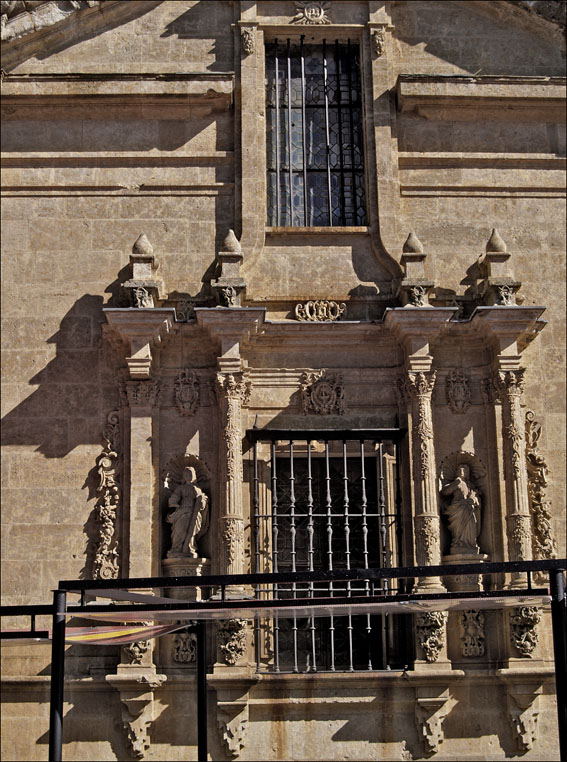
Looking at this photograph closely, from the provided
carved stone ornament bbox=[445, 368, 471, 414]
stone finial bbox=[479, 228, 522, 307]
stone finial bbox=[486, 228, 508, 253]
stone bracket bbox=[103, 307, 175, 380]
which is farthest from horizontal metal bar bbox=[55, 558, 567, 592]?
stone finial bbox=[486, 228, 508, 253]

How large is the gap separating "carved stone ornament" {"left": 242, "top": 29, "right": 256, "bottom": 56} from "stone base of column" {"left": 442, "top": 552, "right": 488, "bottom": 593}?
19.7ft

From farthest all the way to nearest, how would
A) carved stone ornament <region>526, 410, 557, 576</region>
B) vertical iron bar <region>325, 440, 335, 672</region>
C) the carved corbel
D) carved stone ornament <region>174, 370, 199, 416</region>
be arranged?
carved stone ornament <region>174, 370, 199, 416</region>
carved stone ornament <region>526, 410, 557, 576</region>
vertical iron bar <region>325, 440, 335, 672</region>
the carved corbel

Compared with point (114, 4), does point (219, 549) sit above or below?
below

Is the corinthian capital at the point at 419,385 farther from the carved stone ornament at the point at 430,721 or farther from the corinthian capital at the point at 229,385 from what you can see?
the carved stone ornament at the point at 430,721

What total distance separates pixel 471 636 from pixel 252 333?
12.4 feet

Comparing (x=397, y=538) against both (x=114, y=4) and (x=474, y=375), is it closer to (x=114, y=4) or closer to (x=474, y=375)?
(x=474, y=375)

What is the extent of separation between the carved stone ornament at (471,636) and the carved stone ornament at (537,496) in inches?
36.3

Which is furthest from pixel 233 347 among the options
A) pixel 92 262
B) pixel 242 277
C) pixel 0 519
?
pixel 0 519

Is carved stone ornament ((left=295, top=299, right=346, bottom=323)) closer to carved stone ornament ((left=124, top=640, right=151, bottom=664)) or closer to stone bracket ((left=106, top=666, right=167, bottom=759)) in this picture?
carved stone ornament ((left=124, top=640, right=151, bottom=664))

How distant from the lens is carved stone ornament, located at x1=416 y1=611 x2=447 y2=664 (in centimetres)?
1125

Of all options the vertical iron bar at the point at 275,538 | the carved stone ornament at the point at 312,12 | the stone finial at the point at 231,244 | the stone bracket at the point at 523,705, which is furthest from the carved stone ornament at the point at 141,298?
the stone bracket at the point at 523,705

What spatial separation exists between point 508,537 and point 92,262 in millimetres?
5237

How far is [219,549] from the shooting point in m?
11.4

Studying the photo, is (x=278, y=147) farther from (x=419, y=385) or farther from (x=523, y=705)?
(x=523, y=705)
